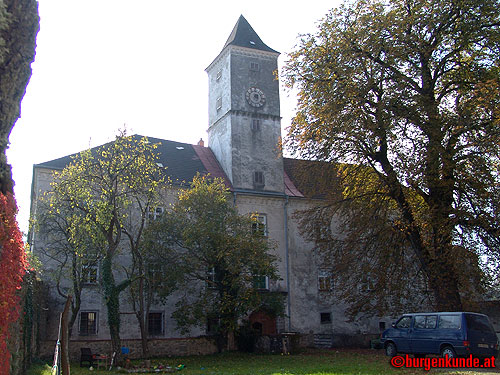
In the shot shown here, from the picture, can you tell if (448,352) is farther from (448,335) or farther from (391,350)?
(391,350)

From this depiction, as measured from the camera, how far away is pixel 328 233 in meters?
24.9

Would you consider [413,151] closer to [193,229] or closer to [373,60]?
[373,60]

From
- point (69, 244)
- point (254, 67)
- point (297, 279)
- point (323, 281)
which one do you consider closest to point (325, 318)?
point (323, 281)

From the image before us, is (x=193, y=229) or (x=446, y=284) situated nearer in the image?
(x=446, y=284)

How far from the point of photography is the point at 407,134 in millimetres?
Result: 21219

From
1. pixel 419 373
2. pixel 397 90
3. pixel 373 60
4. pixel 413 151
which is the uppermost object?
pixel 373 60

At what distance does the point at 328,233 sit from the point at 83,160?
38.8ft

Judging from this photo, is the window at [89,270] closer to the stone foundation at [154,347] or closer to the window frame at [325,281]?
the stone foundation at [154,347]

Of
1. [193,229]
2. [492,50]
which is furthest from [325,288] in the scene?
[492,50]

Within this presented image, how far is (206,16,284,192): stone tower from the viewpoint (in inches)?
1401

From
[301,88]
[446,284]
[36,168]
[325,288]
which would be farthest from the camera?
[325,288]

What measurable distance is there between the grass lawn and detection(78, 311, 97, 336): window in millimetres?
4232

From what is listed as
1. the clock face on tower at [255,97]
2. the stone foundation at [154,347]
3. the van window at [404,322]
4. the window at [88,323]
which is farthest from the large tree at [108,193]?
the clock face on tower at [255,97]

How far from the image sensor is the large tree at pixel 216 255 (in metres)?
24.8
